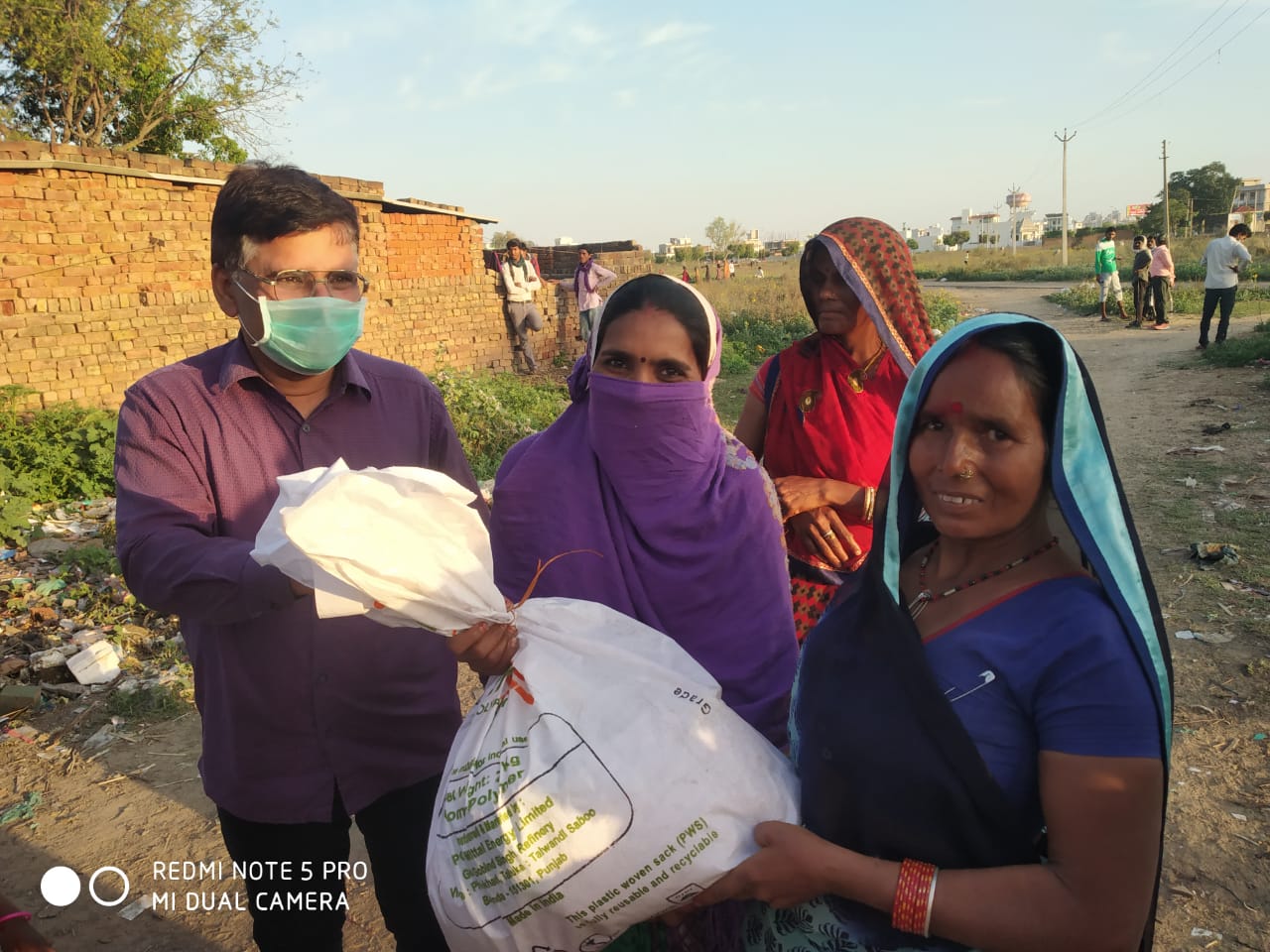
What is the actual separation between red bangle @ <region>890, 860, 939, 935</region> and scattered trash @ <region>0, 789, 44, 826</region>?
3.71 meters

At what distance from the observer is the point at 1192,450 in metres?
7.67

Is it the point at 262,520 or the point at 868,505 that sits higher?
the point at 262,520

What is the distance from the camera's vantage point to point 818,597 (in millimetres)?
2533

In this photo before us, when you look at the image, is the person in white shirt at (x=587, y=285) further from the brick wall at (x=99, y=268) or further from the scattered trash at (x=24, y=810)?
the scattered trash at (x=24, y=810)

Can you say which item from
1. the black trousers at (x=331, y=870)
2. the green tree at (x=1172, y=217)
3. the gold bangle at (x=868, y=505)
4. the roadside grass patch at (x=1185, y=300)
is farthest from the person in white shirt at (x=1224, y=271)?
the green tree at (x=1172, y=217)

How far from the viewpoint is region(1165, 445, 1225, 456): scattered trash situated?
7.55 meters

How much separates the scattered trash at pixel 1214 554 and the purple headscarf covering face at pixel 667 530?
459 centimetres

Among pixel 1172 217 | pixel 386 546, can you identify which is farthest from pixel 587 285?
pixel 1172 217

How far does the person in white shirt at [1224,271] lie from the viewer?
40.7 feet

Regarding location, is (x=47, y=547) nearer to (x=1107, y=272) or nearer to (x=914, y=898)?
(x=914, y=898)

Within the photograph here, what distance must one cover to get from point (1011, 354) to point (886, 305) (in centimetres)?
142

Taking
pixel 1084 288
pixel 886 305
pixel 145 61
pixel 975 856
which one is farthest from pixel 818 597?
pixel 1084 288

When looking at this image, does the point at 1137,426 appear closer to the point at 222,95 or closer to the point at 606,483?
the point at 606,483

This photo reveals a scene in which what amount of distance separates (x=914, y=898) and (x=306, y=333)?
1.56 m
